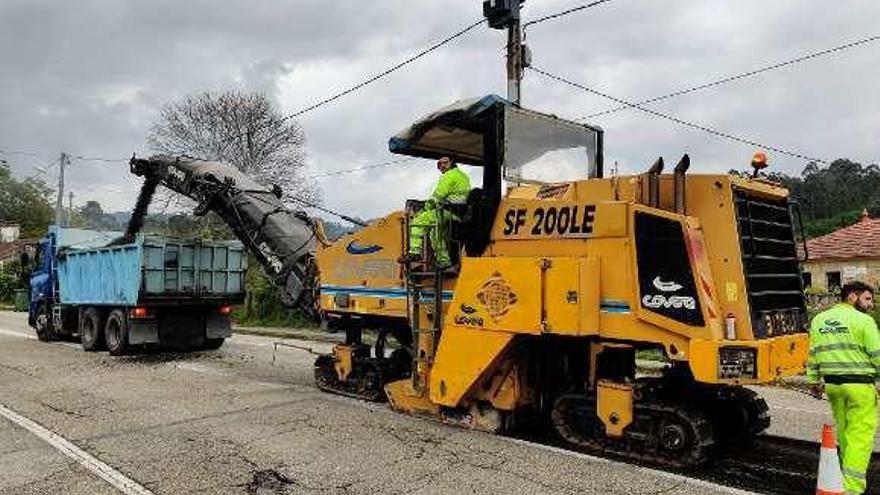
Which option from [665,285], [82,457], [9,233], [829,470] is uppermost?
[9,233]

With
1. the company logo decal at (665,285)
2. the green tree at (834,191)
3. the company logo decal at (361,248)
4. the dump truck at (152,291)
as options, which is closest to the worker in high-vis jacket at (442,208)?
the company logo decal at (361,248)

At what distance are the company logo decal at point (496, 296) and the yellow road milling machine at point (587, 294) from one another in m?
0.01

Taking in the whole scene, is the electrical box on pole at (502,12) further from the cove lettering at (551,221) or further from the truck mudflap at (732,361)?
the truck mudflap at (732,361)

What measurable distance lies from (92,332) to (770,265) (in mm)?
12598

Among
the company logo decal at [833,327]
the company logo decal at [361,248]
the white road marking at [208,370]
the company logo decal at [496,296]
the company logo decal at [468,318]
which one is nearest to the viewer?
the company logo decal at [833,327]

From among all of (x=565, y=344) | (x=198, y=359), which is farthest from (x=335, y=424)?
(x=198, y=359)

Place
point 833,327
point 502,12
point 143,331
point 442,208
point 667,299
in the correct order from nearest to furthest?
point 833,327 < point 667,299 < point 442,208 < point 143,331 < point 502,12

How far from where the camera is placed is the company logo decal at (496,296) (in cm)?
677

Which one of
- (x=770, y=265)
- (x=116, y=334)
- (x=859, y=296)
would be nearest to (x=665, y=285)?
(x=770, y=265)

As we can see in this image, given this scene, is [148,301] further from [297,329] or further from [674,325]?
[674,325]

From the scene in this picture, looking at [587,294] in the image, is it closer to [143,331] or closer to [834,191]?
[143,331]

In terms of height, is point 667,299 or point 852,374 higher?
point 667,299

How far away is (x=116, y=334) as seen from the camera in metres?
13.9

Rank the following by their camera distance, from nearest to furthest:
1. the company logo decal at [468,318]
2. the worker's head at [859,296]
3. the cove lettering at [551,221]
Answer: the worker's head at [859,296] → the cove lettering at [551,221] → the company logo decal at [468,318]
